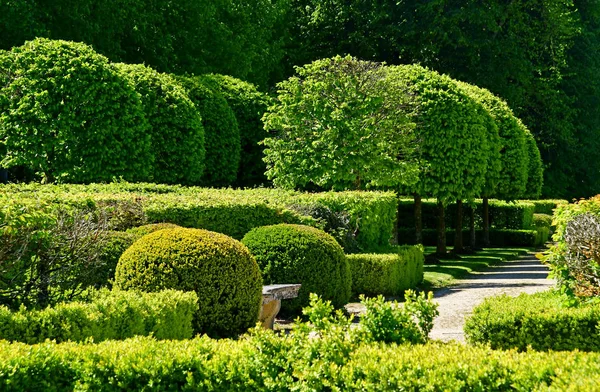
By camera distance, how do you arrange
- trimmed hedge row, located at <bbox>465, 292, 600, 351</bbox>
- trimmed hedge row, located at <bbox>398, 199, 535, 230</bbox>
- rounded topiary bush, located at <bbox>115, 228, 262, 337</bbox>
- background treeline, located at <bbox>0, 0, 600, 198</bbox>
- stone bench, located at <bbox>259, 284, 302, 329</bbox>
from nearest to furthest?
trimmed hedge row, located at <bbox>465, 292, 600, 351</bbox> < rounded topiary bush, located at <bbox>115, 228, 262, 337</bbox> < stone bench, located at <bbox>259, 284, 302, 329</bbox> < background treeline, located at <bbox>0, 0, 600, 198</bbox> < trimmed hedge row, located at <bbox>398, 199, 535, 230</bbox>

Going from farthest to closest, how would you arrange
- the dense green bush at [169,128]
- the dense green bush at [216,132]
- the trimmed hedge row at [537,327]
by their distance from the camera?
the dense green bush at [216,132]
the dense green bush at [169,128]
the trimmed hedge row at [537,327]

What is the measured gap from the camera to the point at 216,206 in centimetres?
1440

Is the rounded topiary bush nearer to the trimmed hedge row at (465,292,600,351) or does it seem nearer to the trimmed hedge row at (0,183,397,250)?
the trimmed hedge row at (0,183,397,250)

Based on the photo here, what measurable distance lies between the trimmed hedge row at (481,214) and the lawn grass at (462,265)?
3.01 meters

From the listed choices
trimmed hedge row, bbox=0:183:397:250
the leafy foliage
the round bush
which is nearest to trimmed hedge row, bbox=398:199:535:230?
the leafy foliage

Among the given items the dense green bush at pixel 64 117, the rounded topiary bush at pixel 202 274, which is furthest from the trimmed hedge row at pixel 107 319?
the dense green bush at pixel 64 117

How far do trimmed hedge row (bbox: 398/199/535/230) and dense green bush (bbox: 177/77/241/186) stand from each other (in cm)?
1098

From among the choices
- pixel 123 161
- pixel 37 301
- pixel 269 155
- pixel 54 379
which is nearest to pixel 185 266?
pixel 37 301

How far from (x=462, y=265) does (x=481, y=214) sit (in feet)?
42.1

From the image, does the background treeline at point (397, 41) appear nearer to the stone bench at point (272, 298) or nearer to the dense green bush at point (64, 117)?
the dense green bush at point (64, 117)

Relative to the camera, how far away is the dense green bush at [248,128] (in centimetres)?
2756

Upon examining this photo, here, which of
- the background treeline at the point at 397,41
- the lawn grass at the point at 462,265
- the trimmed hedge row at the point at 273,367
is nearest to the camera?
the trimmed hedge row at the point at 273,367

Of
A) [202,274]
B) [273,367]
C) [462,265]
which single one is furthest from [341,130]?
[273,367]

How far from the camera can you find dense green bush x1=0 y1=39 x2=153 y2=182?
737 inches
